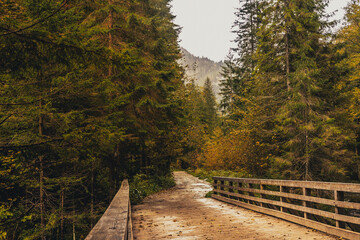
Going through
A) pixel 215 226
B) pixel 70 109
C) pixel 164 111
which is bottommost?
pixel 215 226

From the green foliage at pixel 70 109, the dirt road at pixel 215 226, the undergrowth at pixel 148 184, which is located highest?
the green foliage at pixel 70 109

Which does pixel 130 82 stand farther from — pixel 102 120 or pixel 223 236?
pixel 223 236

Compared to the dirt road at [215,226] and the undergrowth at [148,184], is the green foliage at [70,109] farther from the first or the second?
the dirt road at [215,226]

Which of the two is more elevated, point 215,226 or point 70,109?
point 70,109

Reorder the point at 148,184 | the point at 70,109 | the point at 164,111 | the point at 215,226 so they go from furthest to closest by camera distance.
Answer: the point at 148,184 < the point at 164,111 < the point at 70,109 < the point at 215,226

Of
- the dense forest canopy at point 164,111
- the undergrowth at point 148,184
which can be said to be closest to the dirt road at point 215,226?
the dense forest canopy at point 164,111

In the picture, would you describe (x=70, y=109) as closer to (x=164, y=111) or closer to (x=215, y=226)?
(x=164, y=111)

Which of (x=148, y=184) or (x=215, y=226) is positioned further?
(x=148, y=184)

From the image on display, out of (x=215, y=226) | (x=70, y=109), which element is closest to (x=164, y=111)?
(x=70, y=109)

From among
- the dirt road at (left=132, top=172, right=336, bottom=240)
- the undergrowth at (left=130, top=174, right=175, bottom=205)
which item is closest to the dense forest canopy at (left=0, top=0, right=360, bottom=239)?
the undergrowth at (left=130, top=174, right=175, bottom=205)

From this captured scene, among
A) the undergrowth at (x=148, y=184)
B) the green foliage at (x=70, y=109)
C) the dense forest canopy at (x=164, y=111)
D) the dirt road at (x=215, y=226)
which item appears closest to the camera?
the green foliage at (x=70, y=109)

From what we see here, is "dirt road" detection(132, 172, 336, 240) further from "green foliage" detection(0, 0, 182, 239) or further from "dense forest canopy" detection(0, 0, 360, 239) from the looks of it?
"dense forest canopy" detection(0, 0, 360, 239)

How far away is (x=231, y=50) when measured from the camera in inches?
1294

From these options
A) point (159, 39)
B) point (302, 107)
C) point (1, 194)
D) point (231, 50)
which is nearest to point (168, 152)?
point (159, 39)
